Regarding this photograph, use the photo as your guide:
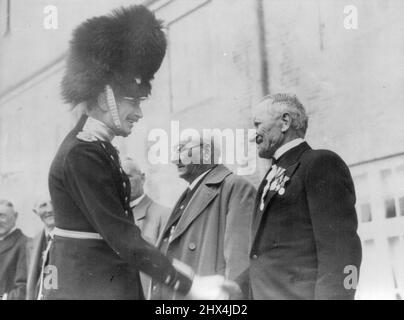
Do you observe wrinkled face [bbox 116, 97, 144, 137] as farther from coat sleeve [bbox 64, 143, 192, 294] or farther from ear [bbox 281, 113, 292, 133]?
ear [bbox 281, 113, 292, 133]

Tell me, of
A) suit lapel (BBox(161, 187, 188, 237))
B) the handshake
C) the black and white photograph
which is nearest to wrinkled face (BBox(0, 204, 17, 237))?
the black and white photograph

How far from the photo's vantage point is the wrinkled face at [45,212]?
4809 mm

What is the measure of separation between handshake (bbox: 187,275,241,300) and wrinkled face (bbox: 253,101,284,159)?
2.44 ft

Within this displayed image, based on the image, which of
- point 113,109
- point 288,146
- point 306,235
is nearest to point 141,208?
point 113,109

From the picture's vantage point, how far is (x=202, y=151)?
470 cm

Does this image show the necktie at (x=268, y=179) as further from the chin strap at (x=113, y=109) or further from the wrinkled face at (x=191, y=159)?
the chin strap at (x=113, y=109)

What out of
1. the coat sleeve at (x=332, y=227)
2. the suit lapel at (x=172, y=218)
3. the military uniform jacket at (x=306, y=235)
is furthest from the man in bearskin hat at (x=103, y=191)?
the coat sleeve at (x=332, y=227)

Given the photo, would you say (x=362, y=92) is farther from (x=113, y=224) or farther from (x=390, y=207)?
(x=113, y=224)

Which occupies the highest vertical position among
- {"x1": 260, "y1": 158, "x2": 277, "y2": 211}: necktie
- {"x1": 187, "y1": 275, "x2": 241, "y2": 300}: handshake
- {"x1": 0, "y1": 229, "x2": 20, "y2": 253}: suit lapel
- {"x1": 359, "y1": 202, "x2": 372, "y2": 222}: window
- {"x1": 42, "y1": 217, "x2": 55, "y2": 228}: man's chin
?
{"x1": 260, "y1": 158, "x2": 277, "y2": 211}: necktie

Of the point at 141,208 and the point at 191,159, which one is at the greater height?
the point at 191,159

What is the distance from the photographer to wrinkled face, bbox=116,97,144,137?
4.29 meters

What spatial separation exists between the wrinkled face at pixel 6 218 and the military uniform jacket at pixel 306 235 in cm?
153

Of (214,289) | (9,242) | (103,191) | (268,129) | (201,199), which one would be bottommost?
(214,289)

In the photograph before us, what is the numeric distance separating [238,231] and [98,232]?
3.05 ft
